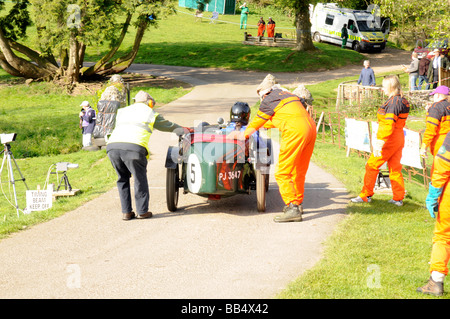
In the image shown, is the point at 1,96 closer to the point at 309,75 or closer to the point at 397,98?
the point at 309,75

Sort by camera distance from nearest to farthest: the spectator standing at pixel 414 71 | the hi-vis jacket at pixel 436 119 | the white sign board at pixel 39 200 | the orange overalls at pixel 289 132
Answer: the orange overalls at pixel 289 132, the hi-vis jacket at pixel 436 119, the white sign board at pixel 39 200, the spectator standing at pixel 414 71

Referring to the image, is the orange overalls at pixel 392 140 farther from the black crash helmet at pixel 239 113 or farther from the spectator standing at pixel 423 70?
the spectator standing at pixel 423 70

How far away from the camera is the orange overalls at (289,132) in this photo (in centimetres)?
821

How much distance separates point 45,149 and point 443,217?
51.9 ft

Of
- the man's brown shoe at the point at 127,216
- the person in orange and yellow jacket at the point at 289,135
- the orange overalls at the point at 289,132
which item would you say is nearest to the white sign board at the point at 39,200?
the man's brown shoe at the point at 127,216

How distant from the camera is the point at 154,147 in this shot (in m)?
15.5

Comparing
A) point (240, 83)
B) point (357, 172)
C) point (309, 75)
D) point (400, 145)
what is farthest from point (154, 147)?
point (309, 75)

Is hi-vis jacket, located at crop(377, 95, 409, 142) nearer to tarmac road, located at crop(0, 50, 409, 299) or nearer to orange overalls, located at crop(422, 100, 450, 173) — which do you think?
orange overalls, located at crop(422, 100, 450, 173)

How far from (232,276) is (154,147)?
9.28 meters

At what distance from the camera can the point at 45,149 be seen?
1953cm

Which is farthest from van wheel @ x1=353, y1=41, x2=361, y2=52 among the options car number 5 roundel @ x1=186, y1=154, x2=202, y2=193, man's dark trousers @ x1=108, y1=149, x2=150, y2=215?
man's dark trousers @ x1=108, y1=149, x2=150, y2=215

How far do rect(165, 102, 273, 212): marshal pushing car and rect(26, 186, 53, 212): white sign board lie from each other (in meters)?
2.45

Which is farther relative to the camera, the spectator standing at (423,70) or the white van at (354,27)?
the white van at (354,27)

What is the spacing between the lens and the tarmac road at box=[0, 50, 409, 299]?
6273 millimetres
